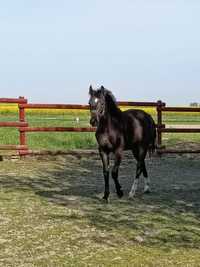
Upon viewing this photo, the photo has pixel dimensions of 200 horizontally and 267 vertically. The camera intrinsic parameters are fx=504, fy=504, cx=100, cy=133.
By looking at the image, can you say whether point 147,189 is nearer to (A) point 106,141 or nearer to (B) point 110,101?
(A) point 106,141

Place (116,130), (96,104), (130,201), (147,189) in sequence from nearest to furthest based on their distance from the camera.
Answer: (96,104) → (130,201) → (116,130) → (147,189)

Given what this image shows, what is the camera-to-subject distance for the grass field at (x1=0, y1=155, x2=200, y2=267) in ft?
17.6

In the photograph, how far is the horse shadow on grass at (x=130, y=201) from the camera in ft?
20.9

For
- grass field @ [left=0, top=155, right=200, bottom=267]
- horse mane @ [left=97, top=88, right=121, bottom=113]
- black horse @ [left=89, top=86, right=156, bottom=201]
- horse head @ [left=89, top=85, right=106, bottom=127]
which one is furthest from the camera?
horse mane @ [left=97, top=88, right=121, bottom=113]

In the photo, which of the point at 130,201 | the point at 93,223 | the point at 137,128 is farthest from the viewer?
the point at 137,128

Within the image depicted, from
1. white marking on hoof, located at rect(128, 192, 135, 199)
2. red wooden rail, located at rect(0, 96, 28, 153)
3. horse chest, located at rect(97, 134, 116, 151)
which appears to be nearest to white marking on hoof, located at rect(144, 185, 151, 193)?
white marking on hoof, located at rect(128, 192, 135, 199)

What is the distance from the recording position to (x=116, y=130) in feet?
28.3

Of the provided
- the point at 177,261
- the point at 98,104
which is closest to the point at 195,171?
the point at 98,104

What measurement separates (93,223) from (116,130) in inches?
92.7

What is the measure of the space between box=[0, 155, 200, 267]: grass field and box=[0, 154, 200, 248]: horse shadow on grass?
1 cm

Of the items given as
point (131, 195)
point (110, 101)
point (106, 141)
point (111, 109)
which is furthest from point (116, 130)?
point (131, 195)

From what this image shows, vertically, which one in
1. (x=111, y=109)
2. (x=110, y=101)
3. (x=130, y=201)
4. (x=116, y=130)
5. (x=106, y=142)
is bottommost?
(x=130, y=201)

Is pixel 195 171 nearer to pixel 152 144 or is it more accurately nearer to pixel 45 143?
pixel 152 144

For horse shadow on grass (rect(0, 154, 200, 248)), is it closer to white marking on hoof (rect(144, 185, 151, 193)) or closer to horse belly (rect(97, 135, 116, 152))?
white marking on hoof (rect(144, 185, 151, 193))
